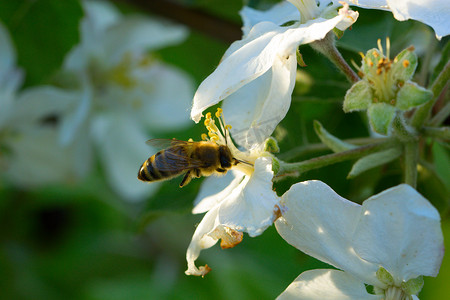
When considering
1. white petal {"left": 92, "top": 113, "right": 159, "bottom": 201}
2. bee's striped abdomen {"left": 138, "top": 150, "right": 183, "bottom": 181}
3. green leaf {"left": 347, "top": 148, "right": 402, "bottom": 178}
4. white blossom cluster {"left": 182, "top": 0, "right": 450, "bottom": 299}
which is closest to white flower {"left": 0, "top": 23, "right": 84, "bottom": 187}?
white petal {"left": 92, "top": 113, "right": 159, "bottom": 201}

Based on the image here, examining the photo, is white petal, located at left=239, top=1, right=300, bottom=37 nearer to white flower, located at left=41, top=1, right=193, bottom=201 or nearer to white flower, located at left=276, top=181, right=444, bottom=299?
white flower, located at left=276, top=181, right=444, bottom=299

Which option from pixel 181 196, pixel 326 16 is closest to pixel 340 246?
pixel 326 16

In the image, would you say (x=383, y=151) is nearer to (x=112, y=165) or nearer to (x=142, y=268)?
(x=112, y=165)

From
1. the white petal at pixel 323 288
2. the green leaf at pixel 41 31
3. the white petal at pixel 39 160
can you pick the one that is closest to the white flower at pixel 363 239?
the white petal at pixel 323 288

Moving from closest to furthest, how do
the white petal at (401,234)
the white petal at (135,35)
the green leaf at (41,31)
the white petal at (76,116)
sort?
1. the white petal at (401,234)
2. the green leaf at (41,31)
3. the white petal at (76,116)
4. the white petal at (135,35)

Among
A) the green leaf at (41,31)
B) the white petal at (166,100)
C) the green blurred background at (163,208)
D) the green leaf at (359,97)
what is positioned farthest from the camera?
the white petal at (166,100)

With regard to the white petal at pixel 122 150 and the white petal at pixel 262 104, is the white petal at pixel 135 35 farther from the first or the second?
the white petal at pixel 262 104

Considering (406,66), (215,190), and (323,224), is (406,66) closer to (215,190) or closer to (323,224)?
(323,224)
